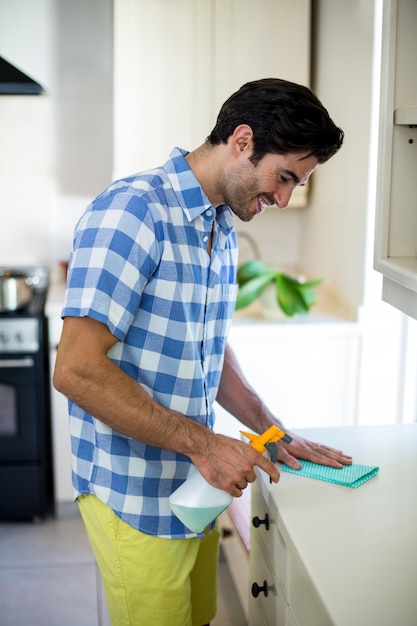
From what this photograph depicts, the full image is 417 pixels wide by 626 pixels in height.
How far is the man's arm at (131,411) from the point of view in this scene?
133 centimetres

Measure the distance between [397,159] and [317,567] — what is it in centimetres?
85

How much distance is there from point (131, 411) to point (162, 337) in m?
0.16

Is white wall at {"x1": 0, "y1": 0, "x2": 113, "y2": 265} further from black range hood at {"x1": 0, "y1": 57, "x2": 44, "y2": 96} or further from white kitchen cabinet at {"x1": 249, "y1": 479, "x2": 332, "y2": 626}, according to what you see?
white kitchen cabinet at {"x1": 249, "y1": 479, "x2": 332, "y2": 626}

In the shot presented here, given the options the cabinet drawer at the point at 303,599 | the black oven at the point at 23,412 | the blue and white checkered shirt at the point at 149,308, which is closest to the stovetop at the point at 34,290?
the black oven at the point at 23,412

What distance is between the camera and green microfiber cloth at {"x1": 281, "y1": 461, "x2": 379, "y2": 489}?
1.47m

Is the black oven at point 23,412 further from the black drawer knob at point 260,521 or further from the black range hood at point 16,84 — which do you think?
the black drawer knob at point 260,521

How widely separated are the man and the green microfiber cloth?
0.7 inches

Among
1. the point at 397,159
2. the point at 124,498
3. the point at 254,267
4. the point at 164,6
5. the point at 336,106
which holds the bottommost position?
the point at 124,498

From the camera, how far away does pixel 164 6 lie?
9.84 feet

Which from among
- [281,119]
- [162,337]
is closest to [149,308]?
[162,337]

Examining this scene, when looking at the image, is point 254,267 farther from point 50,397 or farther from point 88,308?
point 88,308

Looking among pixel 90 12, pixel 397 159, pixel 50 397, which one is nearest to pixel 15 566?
pixel 50 397

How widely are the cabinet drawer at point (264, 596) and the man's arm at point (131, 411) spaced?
246 millimetres

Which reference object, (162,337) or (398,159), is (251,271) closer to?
(398,159)
